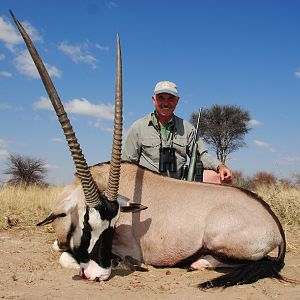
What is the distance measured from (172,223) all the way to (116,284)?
0.84 m

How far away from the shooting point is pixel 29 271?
377cm

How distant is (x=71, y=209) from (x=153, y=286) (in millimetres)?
944

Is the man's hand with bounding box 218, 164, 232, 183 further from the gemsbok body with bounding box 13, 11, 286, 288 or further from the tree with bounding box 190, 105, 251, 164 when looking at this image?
the tree with bounding box 190, 105, 251, 164

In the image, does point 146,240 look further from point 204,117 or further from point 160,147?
point 204,117

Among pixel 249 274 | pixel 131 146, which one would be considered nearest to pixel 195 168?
pixel 131 146

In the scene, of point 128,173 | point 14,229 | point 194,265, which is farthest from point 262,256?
point 14,229

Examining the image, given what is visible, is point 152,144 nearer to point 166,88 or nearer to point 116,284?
point 166,88

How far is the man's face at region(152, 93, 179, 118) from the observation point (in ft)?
18.6

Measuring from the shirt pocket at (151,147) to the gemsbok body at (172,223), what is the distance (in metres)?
1.24

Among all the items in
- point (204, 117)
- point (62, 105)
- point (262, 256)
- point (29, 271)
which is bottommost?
point (29, 271)

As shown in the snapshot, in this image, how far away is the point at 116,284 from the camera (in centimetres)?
351

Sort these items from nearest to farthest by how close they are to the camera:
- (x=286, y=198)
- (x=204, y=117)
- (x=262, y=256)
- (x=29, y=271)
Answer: (x=29, y=271)
(x=262, y=256)
(x=286, y=198)
(x=204, y=117)

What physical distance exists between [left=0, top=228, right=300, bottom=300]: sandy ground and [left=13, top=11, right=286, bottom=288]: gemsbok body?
14 centimetres

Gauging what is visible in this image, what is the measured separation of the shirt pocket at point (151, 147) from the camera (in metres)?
5.61
